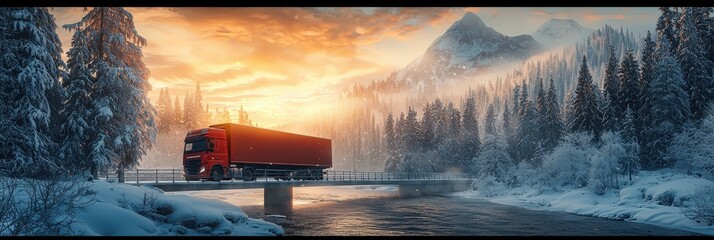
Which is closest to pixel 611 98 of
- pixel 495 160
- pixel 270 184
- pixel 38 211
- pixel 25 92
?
pixel 495 160

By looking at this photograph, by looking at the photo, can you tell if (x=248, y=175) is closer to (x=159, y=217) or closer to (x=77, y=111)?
(x=77, y=111)

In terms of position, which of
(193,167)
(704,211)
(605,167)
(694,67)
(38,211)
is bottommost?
(704,211)

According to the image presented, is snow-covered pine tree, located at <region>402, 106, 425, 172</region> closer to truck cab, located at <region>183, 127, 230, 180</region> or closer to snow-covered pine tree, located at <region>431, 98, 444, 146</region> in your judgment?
snow-covered pine tree, located at <region>431, 98, 444, 146</region>

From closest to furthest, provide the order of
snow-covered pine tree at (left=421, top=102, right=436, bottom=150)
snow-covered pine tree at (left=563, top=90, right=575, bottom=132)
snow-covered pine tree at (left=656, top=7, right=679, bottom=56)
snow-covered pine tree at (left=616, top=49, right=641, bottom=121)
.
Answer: snow-covered pine tree at (left=656, top=7, right=679, bottom=56), snow-covered pine tree at (left=616, top=49, right=641, bottom=121), snow-covered pine tree at (left=563, top=90, right=575, bottom=132), snow-covered pine tree at (left=421, top=102, right=436, bottom=150)

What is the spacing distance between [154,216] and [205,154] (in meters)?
13.0

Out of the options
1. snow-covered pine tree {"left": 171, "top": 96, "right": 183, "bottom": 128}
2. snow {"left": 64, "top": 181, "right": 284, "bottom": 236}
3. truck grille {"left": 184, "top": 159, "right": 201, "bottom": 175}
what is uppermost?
snow-covered pine tree {"left": 171, "top": 96, "right": 183, "bottom": 128}

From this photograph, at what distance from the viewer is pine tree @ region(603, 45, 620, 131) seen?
51.4 m

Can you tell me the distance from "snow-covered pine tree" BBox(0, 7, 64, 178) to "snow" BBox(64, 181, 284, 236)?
7450 mm

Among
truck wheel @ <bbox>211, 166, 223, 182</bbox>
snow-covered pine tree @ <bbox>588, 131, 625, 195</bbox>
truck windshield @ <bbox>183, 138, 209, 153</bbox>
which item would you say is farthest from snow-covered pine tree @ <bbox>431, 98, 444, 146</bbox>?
truck windshield @ <bbox>183, 138, 209, 153</bbox>

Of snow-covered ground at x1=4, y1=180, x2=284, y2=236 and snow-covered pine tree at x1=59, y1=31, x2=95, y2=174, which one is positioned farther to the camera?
snow-covered pine tree at x1=59, y1=31, x2=95, y2=174

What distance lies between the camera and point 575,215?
32.8 meters

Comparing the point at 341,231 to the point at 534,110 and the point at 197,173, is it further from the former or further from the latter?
the point at 534,110

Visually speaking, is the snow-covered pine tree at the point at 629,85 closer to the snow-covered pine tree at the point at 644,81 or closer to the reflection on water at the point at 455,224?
the snow-covered pine tree at the point at 644,81

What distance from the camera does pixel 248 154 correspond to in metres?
35.2
